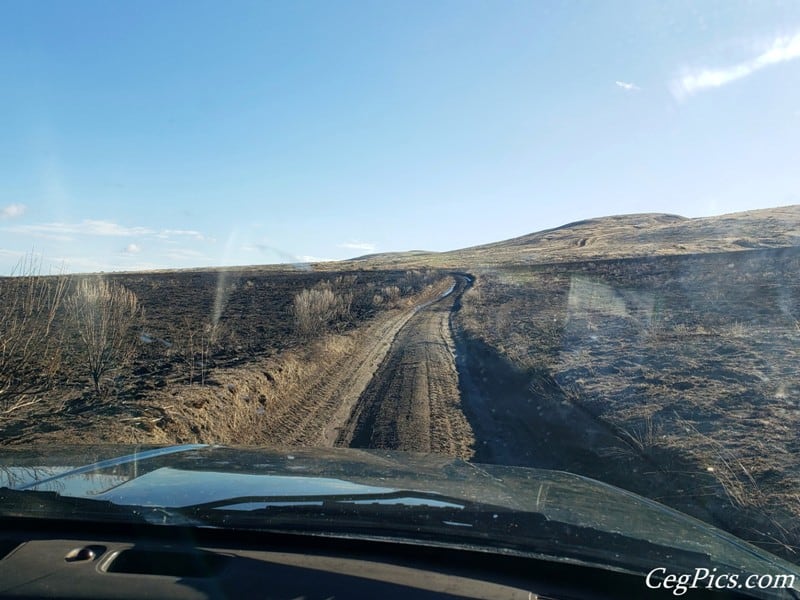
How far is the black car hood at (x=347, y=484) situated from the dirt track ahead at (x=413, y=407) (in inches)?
132

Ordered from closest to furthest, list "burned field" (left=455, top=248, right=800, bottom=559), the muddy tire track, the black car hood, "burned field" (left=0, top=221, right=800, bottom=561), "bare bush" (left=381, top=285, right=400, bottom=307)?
the black car hood, "burned field" (left=455, top=248, right=800, bottom=559), "burned field" (left=0, top=221, right=800, bottom=561), the muddy tire track, "bare bush" (left=381, top=285, right=400, bottom=307)

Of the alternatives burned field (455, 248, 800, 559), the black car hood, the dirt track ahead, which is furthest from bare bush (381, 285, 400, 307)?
the black car hood

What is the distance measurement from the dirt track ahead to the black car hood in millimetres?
3345

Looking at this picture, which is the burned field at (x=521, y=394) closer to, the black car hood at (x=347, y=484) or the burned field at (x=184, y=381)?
the burned field at (x=184, y=381)

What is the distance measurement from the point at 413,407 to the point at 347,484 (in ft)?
21.7

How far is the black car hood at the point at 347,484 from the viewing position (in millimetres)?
3086

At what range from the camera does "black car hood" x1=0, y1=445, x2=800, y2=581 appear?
3.09m

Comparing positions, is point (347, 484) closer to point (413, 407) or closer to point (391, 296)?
point (413, 407)

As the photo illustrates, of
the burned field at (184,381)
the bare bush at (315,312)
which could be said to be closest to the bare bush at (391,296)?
the bare bush at (315,312)

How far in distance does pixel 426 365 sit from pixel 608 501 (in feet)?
36.5

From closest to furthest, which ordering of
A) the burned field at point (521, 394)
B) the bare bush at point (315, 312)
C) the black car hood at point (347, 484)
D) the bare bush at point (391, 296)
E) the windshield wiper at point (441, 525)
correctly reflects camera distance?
the windshield wiper at point (441, 525), the black car hood at point (347, 484), the burned field at point (521, 394), the bare bush at point (315, 312), the bare bush at point (391, 296)

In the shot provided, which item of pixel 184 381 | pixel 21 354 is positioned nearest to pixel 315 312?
pixel 184 381

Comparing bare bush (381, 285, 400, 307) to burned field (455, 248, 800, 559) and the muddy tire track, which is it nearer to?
burned field (455, 248, 800, 559)

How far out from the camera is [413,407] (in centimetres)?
1040
